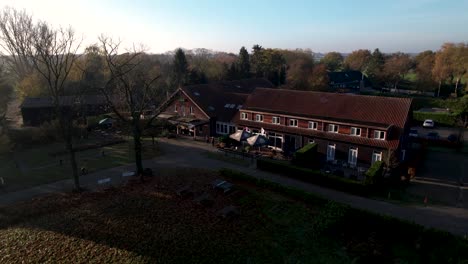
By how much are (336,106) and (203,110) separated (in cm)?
1764

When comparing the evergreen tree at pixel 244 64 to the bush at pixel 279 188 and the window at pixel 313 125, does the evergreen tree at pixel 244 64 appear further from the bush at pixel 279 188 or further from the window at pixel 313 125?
the bush at pixel 279 188

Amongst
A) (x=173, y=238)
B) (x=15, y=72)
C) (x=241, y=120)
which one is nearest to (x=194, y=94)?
(x=241, y=120)

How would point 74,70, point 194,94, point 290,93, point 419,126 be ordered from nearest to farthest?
point 290,93 → point 194,94 → point 419,126 → point 74,70

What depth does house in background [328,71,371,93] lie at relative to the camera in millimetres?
84062

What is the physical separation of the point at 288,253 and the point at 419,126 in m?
45.9

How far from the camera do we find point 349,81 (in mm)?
87125

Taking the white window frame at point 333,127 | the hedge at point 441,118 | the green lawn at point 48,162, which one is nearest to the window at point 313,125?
the white window frame at point 333,127

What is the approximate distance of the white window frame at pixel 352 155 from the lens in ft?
101

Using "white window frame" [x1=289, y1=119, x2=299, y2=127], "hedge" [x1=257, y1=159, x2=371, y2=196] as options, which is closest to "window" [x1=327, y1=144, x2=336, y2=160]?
"white window frame" [x1=289, y1=119, x2=299, y2=127]

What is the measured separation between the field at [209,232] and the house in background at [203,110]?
1984 centimetres

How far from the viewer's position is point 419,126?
51.5 m

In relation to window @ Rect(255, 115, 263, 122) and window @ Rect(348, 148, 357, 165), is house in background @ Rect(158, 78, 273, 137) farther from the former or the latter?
window @ Rect(348, 148, 357, 165)

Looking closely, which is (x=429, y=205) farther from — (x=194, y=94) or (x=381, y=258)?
(x=194, y=94)

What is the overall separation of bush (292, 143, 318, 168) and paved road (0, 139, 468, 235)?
311 centimetres
